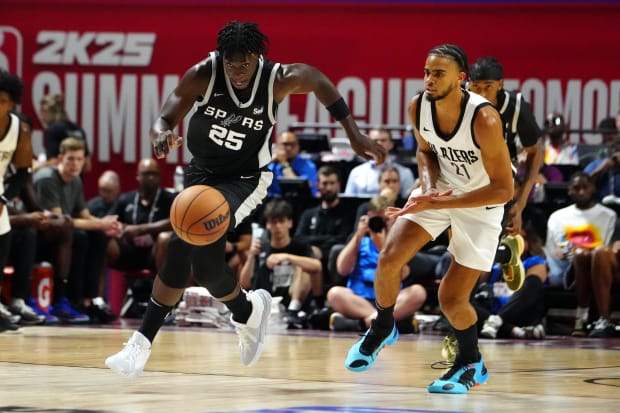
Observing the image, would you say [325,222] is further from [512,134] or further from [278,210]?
[512,134]

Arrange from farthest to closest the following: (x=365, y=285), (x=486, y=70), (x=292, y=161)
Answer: (x=292, y=161)
(x=365, y=285)
(x=486, y=70)

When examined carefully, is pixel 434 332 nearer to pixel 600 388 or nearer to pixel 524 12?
pixel 600 388

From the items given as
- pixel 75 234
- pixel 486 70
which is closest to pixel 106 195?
pixel 75 234

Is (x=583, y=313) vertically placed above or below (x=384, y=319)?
below

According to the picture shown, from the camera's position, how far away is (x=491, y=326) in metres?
9.48

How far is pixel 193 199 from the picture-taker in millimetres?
5328

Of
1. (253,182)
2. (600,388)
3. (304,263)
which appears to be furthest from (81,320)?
(600,388)

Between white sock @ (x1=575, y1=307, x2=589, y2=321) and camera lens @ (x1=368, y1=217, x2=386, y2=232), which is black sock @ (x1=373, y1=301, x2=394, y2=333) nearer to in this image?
camera lens @ (x1=368, y1=217, x2=386, y2=232)

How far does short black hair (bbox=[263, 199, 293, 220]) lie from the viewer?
10297mm

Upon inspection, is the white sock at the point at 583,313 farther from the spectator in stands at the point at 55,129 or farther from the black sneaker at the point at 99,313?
the spectator in stands at the point at 55,129

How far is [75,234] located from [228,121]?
5.56m

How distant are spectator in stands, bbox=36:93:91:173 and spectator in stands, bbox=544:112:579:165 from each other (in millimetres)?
4831

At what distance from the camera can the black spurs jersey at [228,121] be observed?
18.5ft

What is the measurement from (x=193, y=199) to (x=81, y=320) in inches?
223
